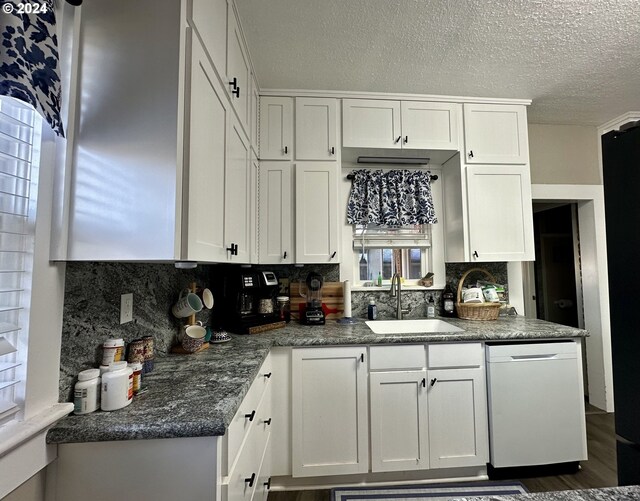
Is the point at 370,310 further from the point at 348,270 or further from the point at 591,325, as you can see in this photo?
the point at 591,325

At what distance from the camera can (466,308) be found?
88.4 inches

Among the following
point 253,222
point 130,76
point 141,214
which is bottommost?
point 141,214

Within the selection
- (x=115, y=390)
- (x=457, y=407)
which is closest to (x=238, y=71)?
(x=115, y=390)

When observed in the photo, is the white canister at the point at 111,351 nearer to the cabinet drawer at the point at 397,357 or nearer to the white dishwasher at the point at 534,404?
the cabinet drawer at the point at 397,357

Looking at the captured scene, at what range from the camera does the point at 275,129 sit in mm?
2178

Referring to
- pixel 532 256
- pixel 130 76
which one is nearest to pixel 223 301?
pixel 130 76

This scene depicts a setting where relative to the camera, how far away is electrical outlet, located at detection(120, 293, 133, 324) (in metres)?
1.15

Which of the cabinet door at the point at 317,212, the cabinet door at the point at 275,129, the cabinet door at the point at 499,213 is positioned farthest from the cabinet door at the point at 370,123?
the cabinet door at the point at 499,213

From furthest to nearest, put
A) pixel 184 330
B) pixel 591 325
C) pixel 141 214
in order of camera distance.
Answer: pixel 591 325, pixel 184 330, pixel 141 214

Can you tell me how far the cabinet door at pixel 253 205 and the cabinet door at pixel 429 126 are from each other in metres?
1.13

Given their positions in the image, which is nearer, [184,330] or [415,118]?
[184,330]

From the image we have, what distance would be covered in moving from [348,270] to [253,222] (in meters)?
0.94

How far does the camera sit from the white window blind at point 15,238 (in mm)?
729

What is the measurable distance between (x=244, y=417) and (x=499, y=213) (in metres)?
2.24
